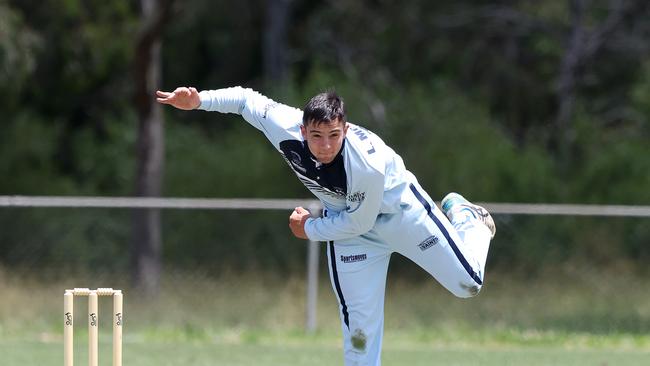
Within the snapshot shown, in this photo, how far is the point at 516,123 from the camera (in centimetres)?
2770

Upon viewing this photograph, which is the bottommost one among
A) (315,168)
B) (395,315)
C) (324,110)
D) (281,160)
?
(395,315)

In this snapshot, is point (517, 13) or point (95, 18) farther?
point (517, 13)

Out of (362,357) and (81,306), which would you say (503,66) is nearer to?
(81,306)

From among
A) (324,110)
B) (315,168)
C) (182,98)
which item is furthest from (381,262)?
(182,98)

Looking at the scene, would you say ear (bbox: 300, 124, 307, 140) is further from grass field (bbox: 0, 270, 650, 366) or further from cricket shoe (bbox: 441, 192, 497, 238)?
grass field (bbox: 0, 270, 650, 366)

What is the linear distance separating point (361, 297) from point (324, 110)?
119 centimetres

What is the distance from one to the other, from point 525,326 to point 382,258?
6328mm

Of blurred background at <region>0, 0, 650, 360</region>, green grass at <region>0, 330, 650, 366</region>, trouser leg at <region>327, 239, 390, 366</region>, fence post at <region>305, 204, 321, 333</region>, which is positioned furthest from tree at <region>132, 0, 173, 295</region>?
trouser leg at <region>327, 239, 390, 366</region>

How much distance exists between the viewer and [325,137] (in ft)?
20.7

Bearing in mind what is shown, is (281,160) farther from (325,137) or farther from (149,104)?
(325,137)

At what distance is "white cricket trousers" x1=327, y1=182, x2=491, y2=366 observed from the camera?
675 cm

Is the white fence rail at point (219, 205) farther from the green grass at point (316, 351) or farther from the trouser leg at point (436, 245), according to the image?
the trouser leg at point (436, 245)

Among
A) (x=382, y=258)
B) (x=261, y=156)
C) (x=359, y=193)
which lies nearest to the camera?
(x=359, y=193)

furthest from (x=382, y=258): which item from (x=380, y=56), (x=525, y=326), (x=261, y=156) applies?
(x=380, y=56)
